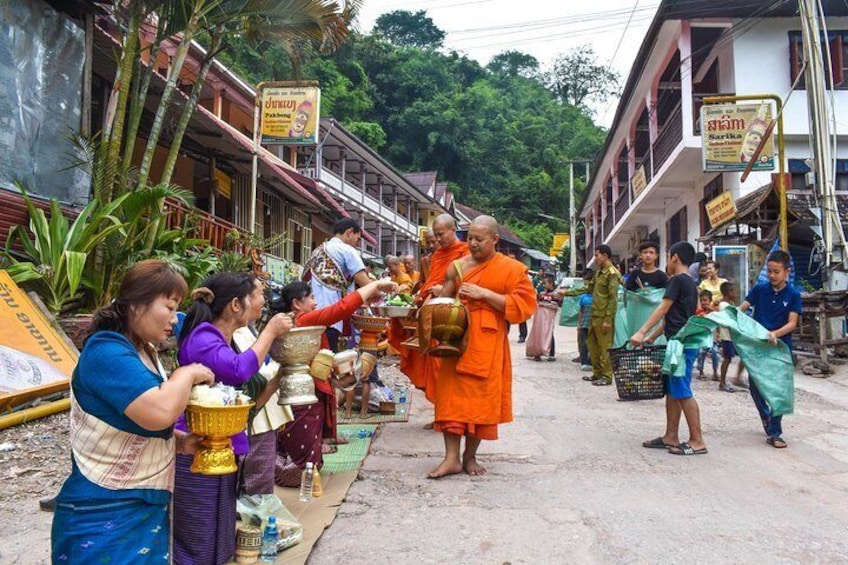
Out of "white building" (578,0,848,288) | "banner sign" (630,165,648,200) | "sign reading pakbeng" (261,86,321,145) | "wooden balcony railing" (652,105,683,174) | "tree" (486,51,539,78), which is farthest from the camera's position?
"tree" (486,51,539,78)

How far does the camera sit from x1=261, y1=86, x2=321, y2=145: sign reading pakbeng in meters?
14.0

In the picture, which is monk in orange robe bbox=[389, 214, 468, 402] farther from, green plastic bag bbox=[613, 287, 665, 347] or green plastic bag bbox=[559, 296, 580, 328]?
green plastic bag bbox=[559, 296, 580, 328]

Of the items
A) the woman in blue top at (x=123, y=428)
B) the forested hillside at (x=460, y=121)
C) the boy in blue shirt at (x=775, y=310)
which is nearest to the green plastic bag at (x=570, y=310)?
the boy in blue shirt at (x=775, y=310)

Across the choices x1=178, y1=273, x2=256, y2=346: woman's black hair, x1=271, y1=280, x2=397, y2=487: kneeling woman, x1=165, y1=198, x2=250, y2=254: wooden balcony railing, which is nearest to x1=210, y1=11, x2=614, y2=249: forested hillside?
x1=165, y1=198, x2=250, y2=254: wooden balcony railing

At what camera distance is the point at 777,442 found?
211 inches

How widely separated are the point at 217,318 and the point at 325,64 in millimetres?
35387

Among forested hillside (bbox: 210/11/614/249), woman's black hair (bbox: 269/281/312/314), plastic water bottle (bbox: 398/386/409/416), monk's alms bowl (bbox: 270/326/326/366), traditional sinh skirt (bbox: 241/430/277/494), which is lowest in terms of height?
plastic water bottle (bbox: 398/386/409/416)

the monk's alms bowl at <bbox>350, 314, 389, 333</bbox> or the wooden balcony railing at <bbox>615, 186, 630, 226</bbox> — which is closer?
the monk's alms bowl at <bbox>350, 314, 389, 333</bbox>

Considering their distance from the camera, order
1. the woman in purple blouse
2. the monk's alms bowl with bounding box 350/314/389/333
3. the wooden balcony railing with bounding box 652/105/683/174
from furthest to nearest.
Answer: the wooden balcony railing with bounding box 652/105/683/174, the monk's alms bowl with bounding box 350/314/389/333, the woman in purple blouse

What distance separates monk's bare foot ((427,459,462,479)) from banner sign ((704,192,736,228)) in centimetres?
1026

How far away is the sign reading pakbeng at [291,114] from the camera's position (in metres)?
14.0

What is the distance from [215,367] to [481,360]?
7.05ft

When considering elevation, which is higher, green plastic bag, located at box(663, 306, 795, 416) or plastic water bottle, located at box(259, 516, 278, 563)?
green plastic bag, located at box(663, 306, 795, 416)

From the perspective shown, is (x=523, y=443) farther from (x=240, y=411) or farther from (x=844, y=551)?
(x=240, y=411)
